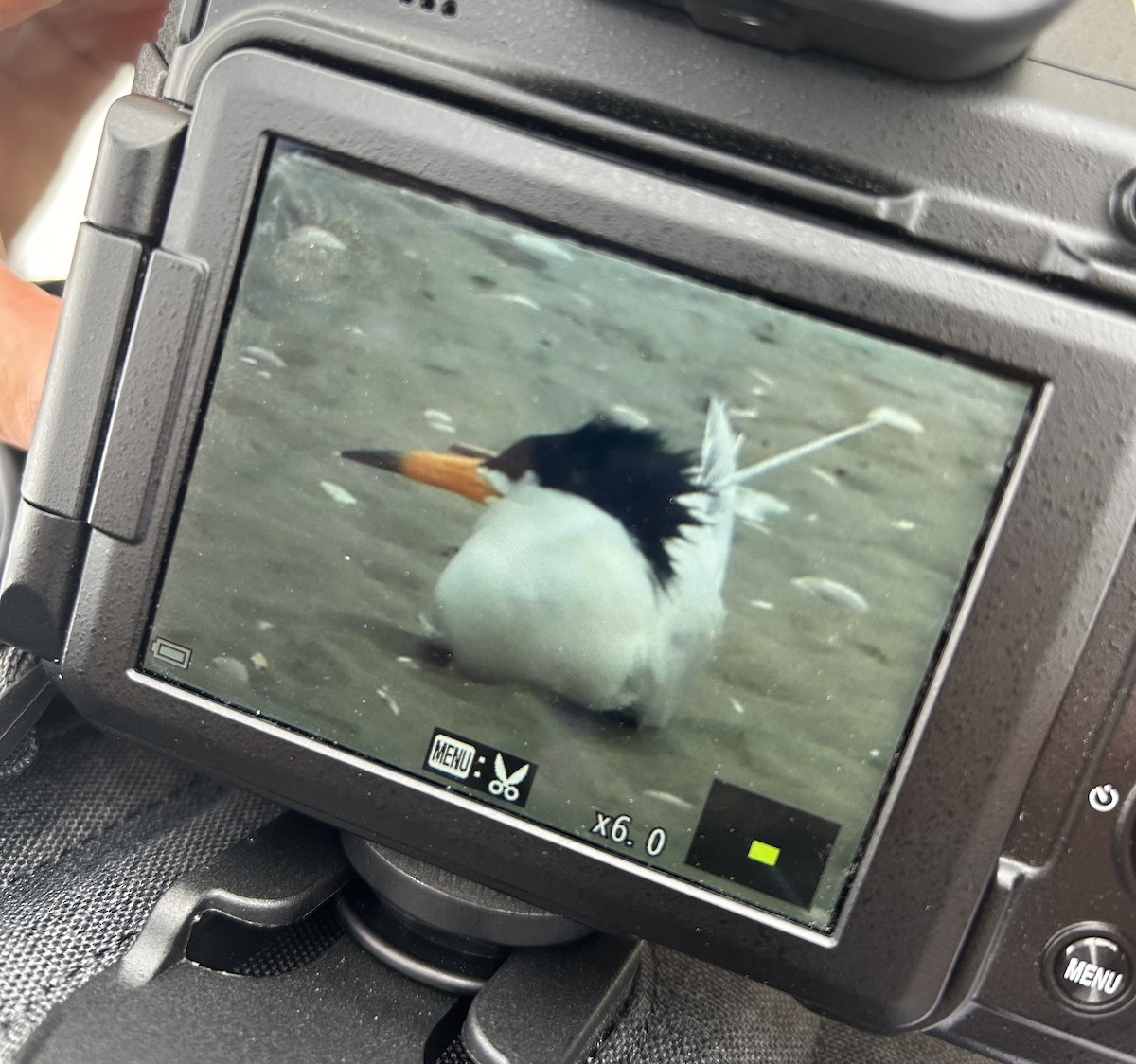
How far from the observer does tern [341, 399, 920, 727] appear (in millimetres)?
450

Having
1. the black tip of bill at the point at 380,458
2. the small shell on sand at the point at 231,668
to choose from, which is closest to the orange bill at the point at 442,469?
the black tip of bill at the point at 380,458

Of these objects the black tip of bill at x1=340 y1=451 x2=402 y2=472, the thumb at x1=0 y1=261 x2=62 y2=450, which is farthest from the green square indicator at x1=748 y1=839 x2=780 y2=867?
the thumb at x1=0 y1=261 x2=62 y2=450

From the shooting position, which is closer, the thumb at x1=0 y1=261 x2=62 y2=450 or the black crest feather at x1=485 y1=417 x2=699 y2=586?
the black crest feather at x1=485 y1=417 x2=699 y2=586

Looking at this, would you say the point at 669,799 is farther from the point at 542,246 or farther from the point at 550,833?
the point at 542,246

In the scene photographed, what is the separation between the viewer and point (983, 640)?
444 millimetres

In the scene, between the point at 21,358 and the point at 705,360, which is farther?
the point at 21,358

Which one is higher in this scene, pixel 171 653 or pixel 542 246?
pixel 542 246

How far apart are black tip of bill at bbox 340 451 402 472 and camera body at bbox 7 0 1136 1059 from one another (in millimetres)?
23

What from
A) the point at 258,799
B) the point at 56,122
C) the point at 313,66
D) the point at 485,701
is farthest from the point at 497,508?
the point at 56,122

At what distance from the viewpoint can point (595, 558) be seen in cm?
46

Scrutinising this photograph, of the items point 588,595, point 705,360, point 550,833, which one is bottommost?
point 550,833

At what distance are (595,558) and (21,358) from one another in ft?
1.17
